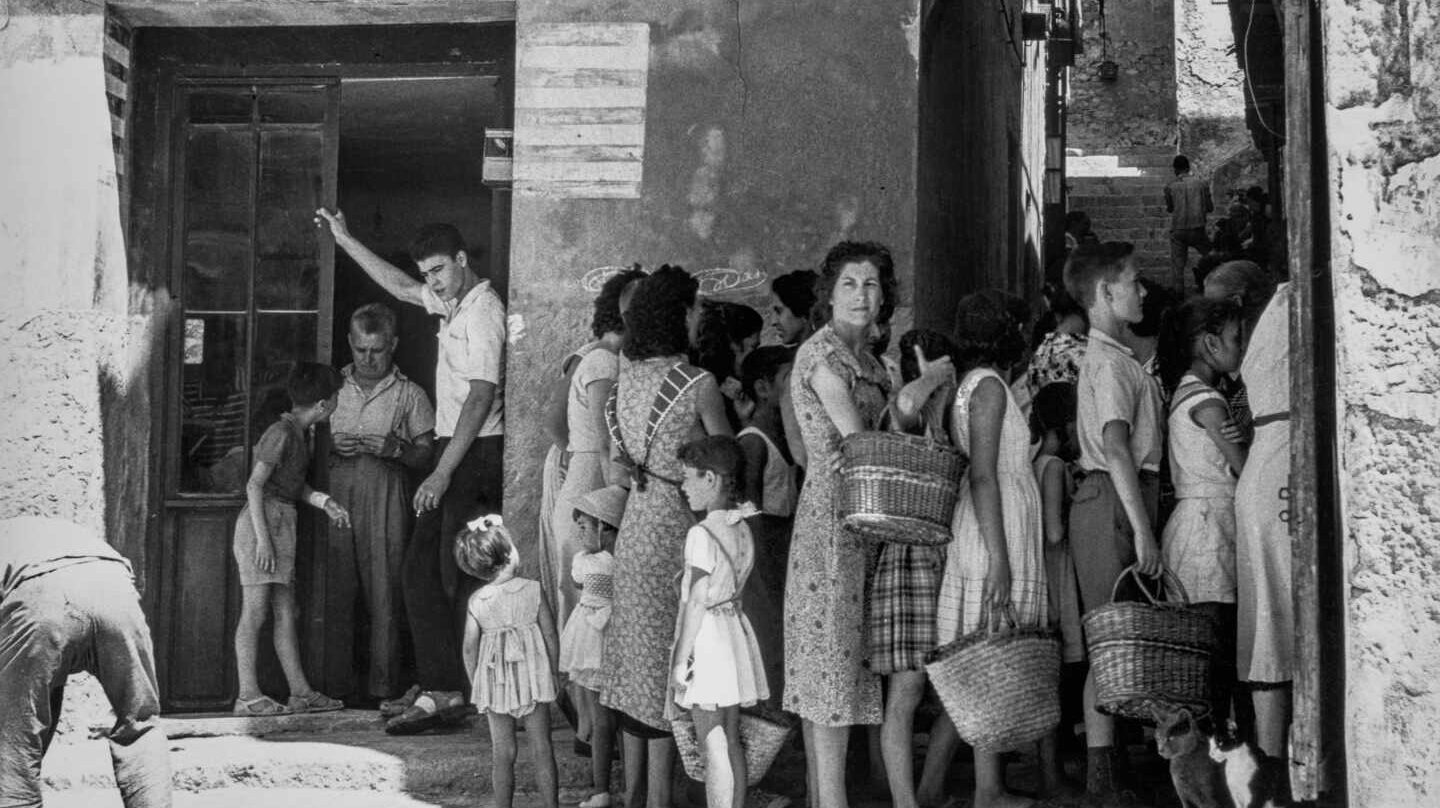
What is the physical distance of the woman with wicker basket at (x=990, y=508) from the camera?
232 inches

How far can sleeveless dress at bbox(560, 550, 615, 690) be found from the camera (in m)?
6.46

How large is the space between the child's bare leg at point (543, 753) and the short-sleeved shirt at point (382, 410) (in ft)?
6.81

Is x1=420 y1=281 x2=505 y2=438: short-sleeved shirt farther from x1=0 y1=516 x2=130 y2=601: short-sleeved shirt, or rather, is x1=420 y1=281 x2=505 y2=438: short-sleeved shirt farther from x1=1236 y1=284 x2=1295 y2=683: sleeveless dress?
x1=1236 y1=284 x2=1295 y2=683: sleeveless dress

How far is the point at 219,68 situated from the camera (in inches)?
316

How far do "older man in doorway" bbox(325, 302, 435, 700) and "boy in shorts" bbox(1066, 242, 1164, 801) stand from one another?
3006mm

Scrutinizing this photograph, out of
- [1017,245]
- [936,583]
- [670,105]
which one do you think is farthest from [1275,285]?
[1017,245]

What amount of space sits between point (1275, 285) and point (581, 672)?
2.93 meters

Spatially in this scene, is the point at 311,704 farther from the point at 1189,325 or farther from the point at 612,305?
the point at 1189,325

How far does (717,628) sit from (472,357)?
2162 mm

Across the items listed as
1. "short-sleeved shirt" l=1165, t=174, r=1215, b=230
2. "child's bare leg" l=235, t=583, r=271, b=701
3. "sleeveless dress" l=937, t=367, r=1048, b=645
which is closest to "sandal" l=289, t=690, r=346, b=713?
"child's bare leg" l=235, t=583, r=271, b=701

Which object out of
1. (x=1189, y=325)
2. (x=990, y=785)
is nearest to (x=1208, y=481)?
(x=1189, y=325)

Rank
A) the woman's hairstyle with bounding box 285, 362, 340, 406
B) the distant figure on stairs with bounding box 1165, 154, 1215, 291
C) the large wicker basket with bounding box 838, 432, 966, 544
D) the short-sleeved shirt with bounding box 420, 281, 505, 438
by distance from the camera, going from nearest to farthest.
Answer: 1. the large wicker basket with bounding box 838, 432, 966, 544
2. the short-sleeved shirt with bounding box 420, 281, 505, 438
3. the woman's hairstyle with bounding box 285, 362, 340, 406
4. the distant figure on stairs with bounding box 1165, 154, 1215, 291

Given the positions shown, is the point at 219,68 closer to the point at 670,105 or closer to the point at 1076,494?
the point at 670,105

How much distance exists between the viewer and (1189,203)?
51.8 feet
